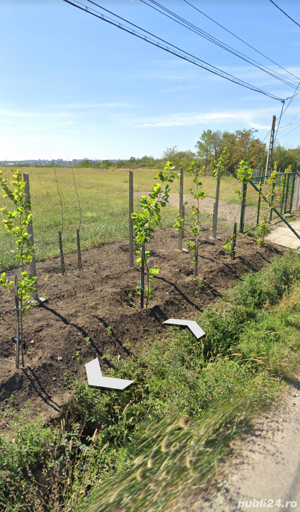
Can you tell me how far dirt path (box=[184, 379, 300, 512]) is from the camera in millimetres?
2078

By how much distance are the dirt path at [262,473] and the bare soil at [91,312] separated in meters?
1.79

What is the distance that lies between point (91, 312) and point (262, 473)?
310cm

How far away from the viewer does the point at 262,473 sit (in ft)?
7.59

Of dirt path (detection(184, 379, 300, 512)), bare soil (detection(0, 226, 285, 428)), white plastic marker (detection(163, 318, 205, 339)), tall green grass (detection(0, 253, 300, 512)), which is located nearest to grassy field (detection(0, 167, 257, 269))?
bare soil (detection(0, 226, 285, 428))

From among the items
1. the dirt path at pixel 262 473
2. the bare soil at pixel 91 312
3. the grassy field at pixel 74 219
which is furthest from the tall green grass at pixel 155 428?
the grassy field at pixel 74 219

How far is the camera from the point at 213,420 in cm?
296

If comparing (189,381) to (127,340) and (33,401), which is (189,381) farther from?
(33,401)

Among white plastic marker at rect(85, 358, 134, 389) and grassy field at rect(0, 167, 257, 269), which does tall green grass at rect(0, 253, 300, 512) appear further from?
grassy field at rect(0, 167, 257, 269)

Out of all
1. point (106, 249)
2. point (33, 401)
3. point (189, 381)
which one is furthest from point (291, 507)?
point (106, 249)

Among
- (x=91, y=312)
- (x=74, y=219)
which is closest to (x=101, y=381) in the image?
(x=91, y=312)

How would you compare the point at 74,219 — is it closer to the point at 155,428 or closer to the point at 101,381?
the point at 101,381

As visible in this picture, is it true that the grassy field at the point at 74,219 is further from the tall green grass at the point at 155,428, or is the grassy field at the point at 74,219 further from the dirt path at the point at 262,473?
the dirt path at the point at 262,473

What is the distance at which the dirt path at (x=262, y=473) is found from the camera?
2078 mm

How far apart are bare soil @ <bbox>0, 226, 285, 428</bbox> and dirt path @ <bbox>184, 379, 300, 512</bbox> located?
1791mm
